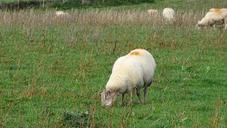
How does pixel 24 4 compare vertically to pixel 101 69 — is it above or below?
below

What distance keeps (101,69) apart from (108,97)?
4.65 meters

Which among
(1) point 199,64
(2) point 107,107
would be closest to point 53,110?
(2) point 107,107

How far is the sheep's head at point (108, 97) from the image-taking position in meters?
11.3

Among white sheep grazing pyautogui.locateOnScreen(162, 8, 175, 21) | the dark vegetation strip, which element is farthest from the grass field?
the dark vegetation strip

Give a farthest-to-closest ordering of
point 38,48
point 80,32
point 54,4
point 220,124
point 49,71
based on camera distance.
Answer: point 54,4 < point 80,32 < point 38,48 < point 49,71 < point 220,124

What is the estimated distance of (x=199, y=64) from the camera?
1708cm

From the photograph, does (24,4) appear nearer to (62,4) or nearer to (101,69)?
(62,4)

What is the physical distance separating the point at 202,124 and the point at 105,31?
1448 cm

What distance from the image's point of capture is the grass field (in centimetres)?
1043

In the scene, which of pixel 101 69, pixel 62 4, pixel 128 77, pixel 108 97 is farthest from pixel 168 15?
pixel 108 97

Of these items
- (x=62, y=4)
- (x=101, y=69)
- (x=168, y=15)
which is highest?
(x=101, y=69)

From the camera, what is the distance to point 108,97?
37.3 ft

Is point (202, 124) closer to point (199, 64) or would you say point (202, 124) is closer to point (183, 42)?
point (199, 64)

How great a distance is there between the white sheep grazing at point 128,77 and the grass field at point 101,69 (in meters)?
0.27
